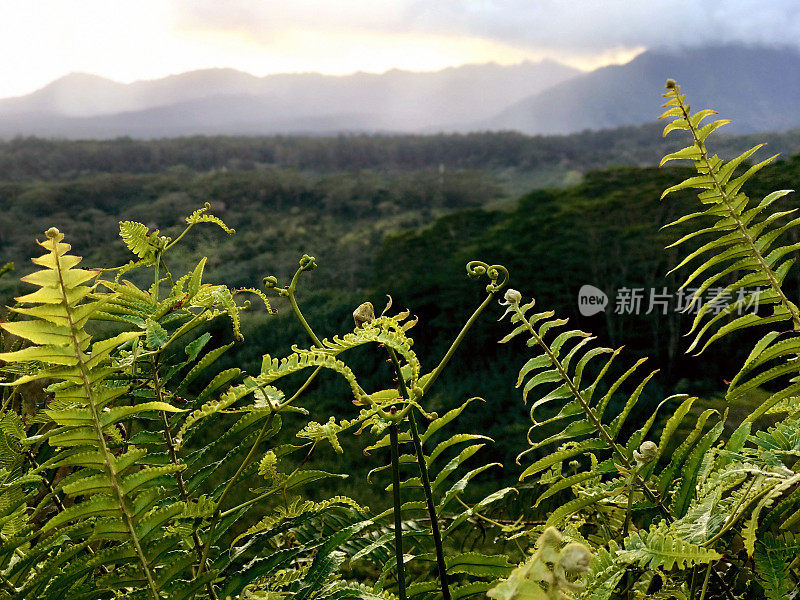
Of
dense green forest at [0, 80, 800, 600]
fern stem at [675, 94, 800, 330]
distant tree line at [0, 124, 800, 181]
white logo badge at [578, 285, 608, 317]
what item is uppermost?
distant tree line at [0, 124, 800, 181]

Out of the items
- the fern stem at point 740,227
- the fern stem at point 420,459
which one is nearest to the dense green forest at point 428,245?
the fern stem at point 740,227

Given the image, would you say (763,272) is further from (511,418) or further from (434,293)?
(434,293)

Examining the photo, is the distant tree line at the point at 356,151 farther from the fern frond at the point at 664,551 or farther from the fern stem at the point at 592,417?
the fern frond at the point at 664,551

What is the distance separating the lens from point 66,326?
32 centimetres

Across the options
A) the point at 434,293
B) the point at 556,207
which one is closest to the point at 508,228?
the point at 556,207

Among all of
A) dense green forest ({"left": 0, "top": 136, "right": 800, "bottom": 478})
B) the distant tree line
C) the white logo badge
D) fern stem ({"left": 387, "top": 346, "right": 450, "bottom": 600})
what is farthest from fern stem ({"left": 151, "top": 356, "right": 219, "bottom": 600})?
the distant tree line

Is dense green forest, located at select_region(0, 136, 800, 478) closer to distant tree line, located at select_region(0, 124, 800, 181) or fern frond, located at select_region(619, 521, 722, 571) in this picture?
distant tree line, located at select_region(0, 124, 800, 181)

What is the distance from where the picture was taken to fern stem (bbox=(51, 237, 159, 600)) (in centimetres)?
31

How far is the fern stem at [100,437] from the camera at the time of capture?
31 cm

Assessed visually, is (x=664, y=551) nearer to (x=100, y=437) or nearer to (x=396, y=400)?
(x=396, y=400)

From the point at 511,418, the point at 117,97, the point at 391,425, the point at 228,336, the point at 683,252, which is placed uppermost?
the point at 117,97

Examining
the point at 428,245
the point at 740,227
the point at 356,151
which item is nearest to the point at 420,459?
the point at 740,227

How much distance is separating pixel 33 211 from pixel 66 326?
7242 mm

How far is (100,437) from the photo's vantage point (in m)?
0.34
